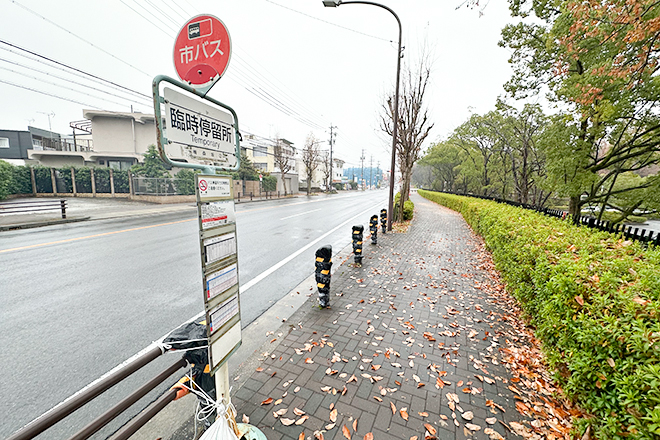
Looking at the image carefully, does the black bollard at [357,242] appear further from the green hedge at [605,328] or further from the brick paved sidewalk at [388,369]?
the green hedge at [605,328]

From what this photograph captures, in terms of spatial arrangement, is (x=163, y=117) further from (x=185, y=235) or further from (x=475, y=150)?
(x=475, y=150)

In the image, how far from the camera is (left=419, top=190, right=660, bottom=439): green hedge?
64.6 inches

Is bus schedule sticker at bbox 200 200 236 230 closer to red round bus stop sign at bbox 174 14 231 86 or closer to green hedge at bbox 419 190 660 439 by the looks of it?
red round bus stop sign at bbox 174 14 231 86

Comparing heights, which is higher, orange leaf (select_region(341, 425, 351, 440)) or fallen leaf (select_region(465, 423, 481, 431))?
orange leaf (select_region(341, 425, 351, 440))

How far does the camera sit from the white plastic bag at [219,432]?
179cm

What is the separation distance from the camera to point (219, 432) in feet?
5.95

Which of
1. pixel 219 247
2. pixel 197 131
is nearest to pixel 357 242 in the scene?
pixel 219 247

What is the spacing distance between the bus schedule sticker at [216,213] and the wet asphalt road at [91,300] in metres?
2.36

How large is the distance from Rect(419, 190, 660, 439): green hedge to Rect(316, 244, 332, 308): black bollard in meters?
2.93

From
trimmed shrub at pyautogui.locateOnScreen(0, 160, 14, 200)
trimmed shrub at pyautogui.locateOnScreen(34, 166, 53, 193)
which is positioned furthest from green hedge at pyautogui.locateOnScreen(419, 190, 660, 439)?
trimmed shrub at pyautogui.locateOnScreen(34, 166, 53, 193)

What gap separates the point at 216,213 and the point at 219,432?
1550 mm

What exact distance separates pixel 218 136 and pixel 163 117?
482 mm

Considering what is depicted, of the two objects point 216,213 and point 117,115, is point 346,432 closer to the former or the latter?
point 216,213

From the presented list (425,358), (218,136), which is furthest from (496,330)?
(218,136)
